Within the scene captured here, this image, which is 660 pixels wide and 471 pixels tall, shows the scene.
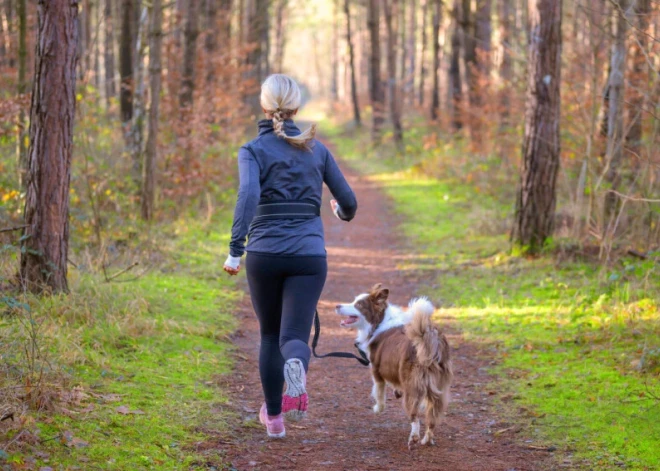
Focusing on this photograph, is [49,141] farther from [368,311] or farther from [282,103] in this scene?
[368,311]

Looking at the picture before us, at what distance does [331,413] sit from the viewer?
19.2 ft

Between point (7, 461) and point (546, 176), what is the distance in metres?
8.69

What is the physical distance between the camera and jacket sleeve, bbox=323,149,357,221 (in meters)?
4.64

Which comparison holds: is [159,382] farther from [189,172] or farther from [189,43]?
[189,43]

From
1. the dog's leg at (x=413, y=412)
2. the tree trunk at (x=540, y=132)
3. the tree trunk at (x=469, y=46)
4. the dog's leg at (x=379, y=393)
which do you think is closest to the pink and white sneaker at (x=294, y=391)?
the dog's leg at (x=413, y=412)

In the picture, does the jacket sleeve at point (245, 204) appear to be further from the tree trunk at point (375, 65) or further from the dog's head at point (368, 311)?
the tree trunk at point (375, 65)

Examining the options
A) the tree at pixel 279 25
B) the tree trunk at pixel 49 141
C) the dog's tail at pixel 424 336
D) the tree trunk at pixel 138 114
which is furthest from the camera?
the tree at pixel 279 25

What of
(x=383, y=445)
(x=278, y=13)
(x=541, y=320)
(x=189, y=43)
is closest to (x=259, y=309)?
(x=383, y=445)

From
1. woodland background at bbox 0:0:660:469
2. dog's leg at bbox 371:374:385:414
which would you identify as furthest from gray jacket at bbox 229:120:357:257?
woodland background at bbox 0:0:660:469

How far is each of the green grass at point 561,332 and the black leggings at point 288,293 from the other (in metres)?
2.02

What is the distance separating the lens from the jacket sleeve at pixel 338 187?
15.2 feet

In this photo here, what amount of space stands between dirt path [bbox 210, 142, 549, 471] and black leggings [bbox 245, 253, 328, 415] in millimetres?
777

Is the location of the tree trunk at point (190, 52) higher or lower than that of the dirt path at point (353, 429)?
higher

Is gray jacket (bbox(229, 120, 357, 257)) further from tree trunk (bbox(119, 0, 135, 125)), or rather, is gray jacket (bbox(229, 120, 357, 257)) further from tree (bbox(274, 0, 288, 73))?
tree (bbox(274, 0, 288, 73))
